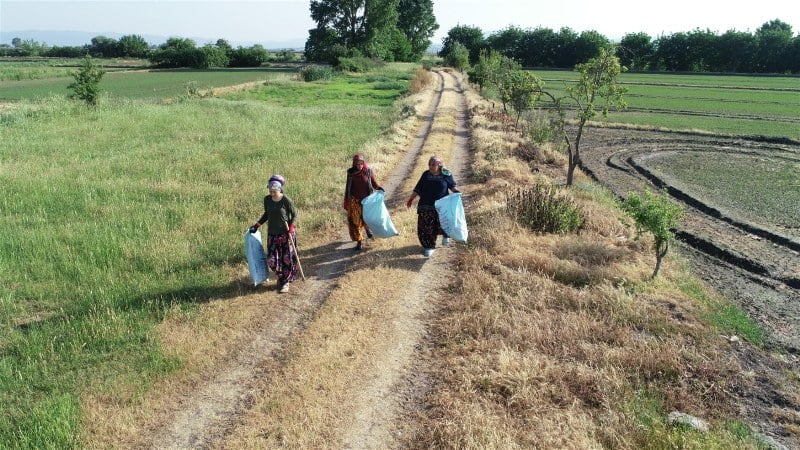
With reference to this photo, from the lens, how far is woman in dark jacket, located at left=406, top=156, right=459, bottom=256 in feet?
30.3

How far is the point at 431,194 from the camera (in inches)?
365

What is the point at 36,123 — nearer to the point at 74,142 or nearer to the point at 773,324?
the point at 74,142

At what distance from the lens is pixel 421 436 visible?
5066mm

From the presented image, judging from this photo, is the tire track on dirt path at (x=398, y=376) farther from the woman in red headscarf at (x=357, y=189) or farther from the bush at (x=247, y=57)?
the bush at (x=247, y=57)

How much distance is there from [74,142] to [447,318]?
19127mm

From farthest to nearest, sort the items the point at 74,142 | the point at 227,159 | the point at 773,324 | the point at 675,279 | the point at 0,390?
the point at 74,142, the point at 227,159, the point at 675,279, the point at 773,324, the point at 0,390

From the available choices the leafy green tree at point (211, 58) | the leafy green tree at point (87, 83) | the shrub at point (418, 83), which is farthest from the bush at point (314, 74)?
the leafy green tree at point (87, 83)

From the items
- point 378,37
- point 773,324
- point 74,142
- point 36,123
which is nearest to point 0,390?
point 773,324

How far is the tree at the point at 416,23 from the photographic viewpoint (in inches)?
3853

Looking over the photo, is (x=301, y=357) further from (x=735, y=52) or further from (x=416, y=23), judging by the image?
(x=416, y=23)

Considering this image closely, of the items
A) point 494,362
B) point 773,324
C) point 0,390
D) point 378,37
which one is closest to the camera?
point 0,390

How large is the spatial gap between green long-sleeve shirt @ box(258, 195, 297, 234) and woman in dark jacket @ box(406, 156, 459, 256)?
2.26 metres

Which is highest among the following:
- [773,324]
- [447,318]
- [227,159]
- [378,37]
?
[378,37]

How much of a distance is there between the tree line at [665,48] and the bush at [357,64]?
20298 mm
